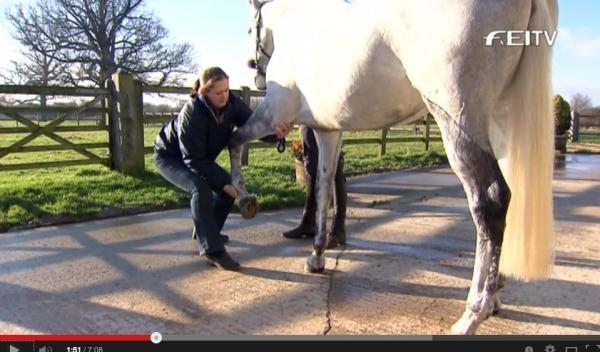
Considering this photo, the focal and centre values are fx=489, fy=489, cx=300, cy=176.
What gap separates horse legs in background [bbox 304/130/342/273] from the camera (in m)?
3.43

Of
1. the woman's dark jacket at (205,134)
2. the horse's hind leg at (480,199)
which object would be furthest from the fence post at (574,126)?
the horse's hind leg at (480,199)

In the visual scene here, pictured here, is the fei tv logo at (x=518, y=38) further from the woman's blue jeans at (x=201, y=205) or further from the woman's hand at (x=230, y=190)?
the woman's blue jeans at (x=201, y=205)

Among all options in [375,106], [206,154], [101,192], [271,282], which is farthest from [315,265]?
[101,192]

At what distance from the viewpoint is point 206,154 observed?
3.68 meters

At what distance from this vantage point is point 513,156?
2393 mm

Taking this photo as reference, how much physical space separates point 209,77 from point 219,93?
13 cm

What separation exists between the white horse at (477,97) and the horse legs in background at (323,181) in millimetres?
649

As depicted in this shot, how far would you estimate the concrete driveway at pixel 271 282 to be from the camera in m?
2.56

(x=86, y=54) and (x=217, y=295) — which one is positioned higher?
(x=86, y=54)

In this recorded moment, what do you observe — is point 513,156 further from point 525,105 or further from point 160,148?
point 160,148

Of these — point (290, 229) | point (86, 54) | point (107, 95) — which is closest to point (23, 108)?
point (107, 95)

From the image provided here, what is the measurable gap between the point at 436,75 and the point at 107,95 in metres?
6.21

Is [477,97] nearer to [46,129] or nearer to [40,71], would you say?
[46,129]
